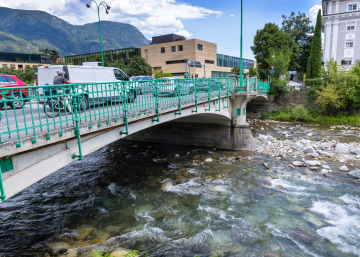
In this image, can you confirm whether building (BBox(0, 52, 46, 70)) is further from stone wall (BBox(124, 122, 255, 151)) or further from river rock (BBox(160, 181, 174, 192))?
river rock (BBox(160, 181, 174, 192))

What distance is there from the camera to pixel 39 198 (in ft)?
34.0

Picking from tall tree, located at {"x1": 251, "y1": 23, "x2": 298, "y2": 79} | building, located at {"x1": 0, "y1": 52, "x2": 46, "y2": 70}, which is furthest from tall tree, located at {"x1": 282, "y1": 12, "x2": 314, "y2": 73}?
building, located at {"x1": 0, "y1": 52, "x2": 46, "y2": 70}

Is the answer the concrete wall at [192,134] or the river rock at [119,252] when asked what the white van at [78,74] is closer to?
the river rock at [119,252]

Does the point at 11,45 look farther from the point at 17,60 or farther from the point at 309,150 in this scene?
the point at 309,150

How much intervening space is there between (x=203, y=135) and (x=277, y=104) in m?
18.7

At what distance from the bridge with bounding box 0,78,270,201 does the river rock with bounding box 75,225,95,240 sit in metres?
2.83

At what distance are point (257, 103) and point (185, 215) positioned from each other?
27702mm

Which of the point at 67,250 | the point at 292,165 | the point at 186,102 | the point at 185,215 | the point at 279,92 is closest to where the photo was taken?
the point at 67,250

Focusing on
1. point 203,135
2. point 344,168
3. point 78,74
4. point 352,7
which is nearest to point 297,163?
point 344,168

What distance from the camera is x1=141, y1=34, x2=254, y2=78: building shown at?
52.6 meters

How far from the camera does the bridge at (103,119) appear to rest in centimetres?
499

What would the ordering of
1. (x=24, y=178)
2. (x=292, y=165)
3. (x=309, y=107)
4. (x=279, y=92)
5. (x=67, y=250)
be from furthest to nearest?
(x=279, y=92)
(x=309, y=107)
(x=292, y=165)
(x=67, y=250)
(x=24, y=178)

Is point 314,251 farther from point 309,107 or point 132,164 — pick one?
point 309,107

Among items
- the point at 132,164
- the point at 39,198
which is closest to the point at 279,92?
the point at 132,164
